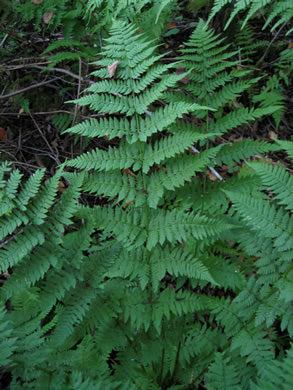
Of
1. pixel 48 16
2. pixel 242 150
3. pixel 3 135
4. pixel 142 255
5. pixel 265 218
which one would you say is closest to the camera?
pixel 265 218

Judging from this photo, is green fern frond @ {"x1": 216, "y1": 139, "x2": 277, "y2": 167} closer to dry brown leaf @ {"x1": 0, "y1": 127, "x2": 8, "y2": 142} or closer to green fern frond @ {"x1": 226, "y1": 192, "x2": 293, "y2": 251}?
green fern frond @ {"x1": 226, "y1": 192, "x2": 293, "y2": 251}

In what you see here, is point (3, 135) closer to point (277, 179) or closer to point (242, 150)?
point (242, 150)

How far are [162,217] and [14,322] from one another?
969 millimetres

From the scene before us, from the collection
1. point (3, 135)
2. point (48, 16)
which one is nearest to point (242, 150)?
point (48, 16)

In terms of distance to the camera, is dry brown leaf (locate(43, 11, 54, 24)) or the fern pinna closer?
the fern pinna

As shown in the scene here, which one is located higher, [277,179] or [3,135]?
[277,179]

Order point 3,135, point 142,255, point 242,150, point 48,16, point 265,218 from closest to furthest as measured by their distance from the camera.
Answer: point 265,218 < point 142,255 < point 242,150 < point 48,16 < point 3,135

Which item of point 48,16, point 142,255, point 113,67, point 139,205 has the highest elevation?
point 48,16

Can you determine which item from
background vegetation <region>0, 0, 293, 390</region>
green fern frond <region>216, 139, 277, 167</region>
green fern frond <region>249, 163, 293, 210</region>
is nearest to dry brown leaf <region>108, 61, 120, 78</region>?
background vegetation <region>0, 0, 293, 390</region>

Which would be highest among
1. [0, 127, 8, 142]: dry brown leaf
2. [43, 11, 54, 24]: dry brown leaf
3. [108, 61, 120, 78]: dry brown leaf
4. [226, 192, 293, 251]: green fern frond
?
[43, 11, 54, 24]: dry brown leaf

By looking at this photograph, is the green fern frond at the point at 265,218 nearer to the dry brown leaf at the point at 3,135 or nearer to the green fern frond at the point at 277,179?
the green fern frond at the point at 277,179

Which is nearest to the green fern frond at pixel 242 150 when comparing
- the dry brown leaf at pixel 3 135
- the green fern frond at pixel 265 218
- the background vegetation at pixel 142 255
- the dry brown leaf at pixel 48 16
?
the background vegetation at pixel 142 255

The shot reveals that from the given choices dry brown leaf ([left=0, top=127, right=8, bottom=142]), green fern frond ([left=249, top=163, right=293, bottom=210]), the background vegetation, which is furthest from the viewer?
dry brown leaf ([left=0, top=127, right=8, bottom=142])

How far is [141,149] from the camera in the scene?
2027 mm
